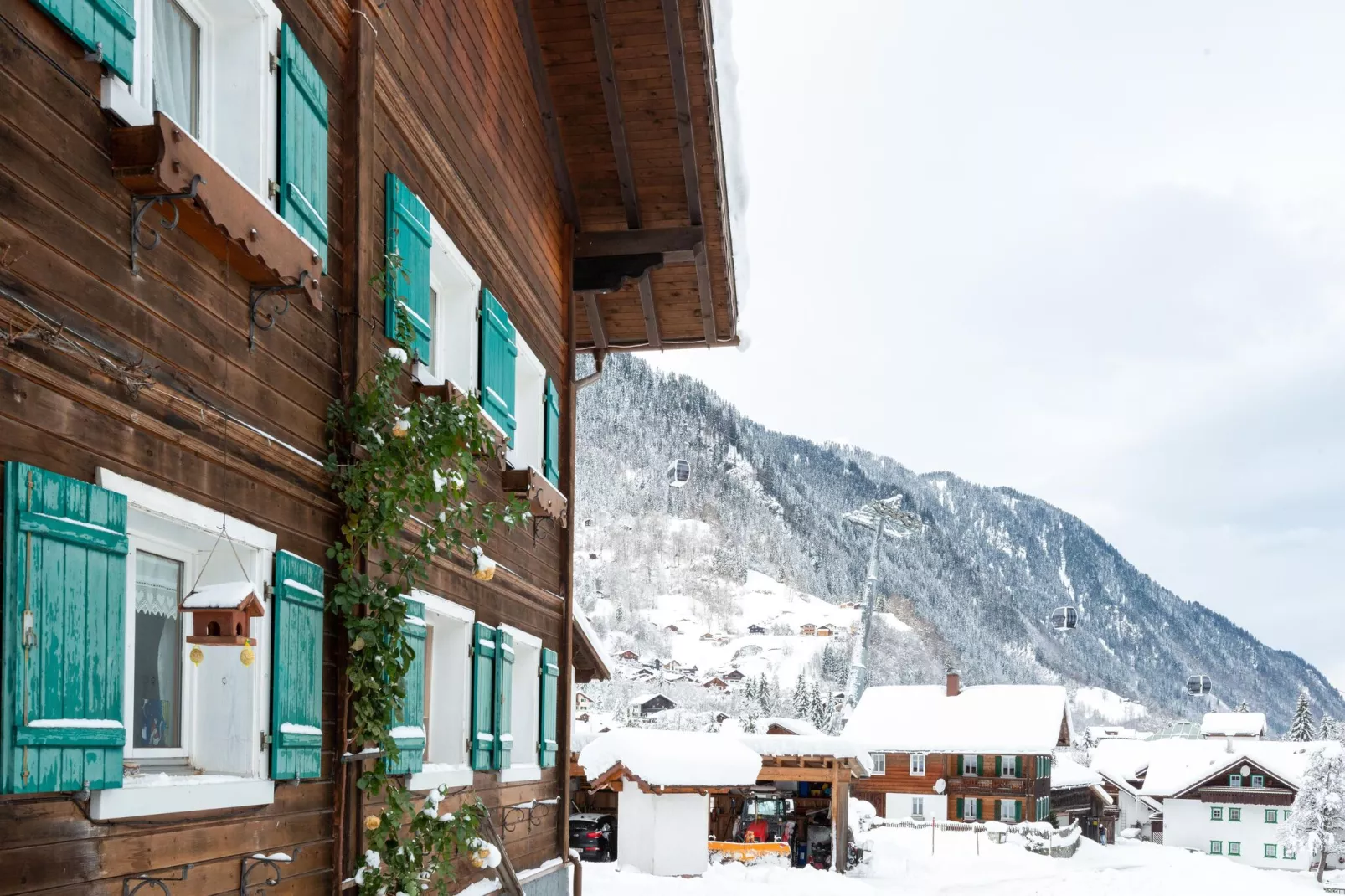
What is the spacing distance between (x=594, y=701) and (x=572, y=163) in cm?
9503

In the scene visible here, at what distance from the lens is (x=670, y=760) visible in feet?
71.5

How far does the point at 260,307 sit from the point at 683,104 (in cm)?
613

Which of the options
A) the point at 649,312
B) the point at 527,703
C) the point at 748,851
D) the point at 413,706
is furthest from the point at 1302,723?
the point at 413,706

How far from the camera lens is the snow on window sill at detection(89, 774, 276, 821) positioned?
3.93m

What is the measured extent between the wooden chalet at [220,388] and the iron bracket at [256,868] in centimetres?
2

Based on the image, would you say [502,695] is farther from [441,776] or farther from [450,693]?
[441,776]

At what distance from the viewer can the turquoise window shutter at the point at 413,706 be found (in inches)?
258

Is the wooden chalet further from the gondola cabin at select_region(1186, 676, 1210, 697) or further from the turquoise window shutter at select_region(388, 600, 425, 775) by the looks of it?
the gondola cabin at select_region(1186, 676, 1210, 697)

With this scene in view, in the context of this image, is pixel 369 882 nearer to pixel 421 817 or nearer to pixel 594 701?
pixel 421 817

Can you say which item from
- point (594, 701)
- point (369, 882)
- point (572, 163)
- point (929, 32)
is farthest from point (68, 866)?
point (929, 32)

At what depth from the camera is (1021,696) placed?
48312 millimetres

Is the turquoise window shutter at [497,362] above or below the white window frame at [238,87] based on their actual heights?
below

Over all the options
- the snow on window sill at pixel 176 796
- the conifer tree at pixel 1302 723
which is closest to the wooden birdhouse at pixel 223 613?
the snow on window sill at pixel 176 796

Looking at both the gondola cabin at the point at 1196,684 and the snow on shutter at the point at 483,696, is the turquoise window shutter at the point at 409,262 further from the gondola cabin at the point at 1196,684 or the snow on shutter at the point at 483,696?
the gondola cabin at the point at 1196,684
